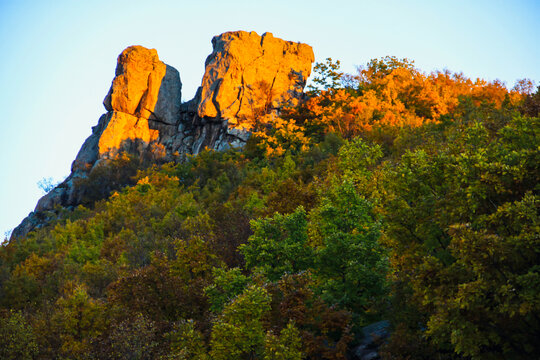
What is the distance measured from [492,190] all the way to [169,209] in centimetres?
3799

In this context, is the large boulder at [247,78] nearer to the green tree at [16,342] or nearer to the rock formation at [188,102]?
the rock formation at [188,102]

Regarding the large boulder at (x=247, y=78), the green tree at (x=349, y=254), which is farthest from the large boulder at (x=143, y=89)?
the green tree at (x=349, y=254)

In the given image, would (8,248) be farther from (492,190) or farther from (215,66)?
(492,190)

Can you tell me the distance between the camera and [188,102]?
7894 cm

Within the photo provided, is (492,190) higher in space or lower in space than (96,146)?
lower

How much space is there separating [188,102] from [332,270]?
62757mm

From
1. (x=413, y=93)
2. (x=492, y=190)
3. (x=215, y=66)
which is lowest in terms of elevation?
(x=492, y=190)

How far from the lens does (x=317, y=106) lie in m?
63.1

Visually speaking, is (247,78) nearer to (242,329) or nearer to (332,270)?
(332,270)

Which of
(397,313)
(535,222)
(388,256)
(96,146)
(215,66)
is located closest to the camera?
(535,222)

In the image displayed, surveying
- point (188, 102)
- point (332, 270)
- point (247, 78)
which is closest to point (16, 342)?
point (332, 270)

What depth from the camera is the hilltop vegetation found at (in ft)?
38.2

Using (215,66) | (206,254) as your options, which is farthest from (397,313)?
(215,66)

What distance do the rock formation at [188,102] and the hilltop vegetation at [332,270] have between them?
24.8 meters
